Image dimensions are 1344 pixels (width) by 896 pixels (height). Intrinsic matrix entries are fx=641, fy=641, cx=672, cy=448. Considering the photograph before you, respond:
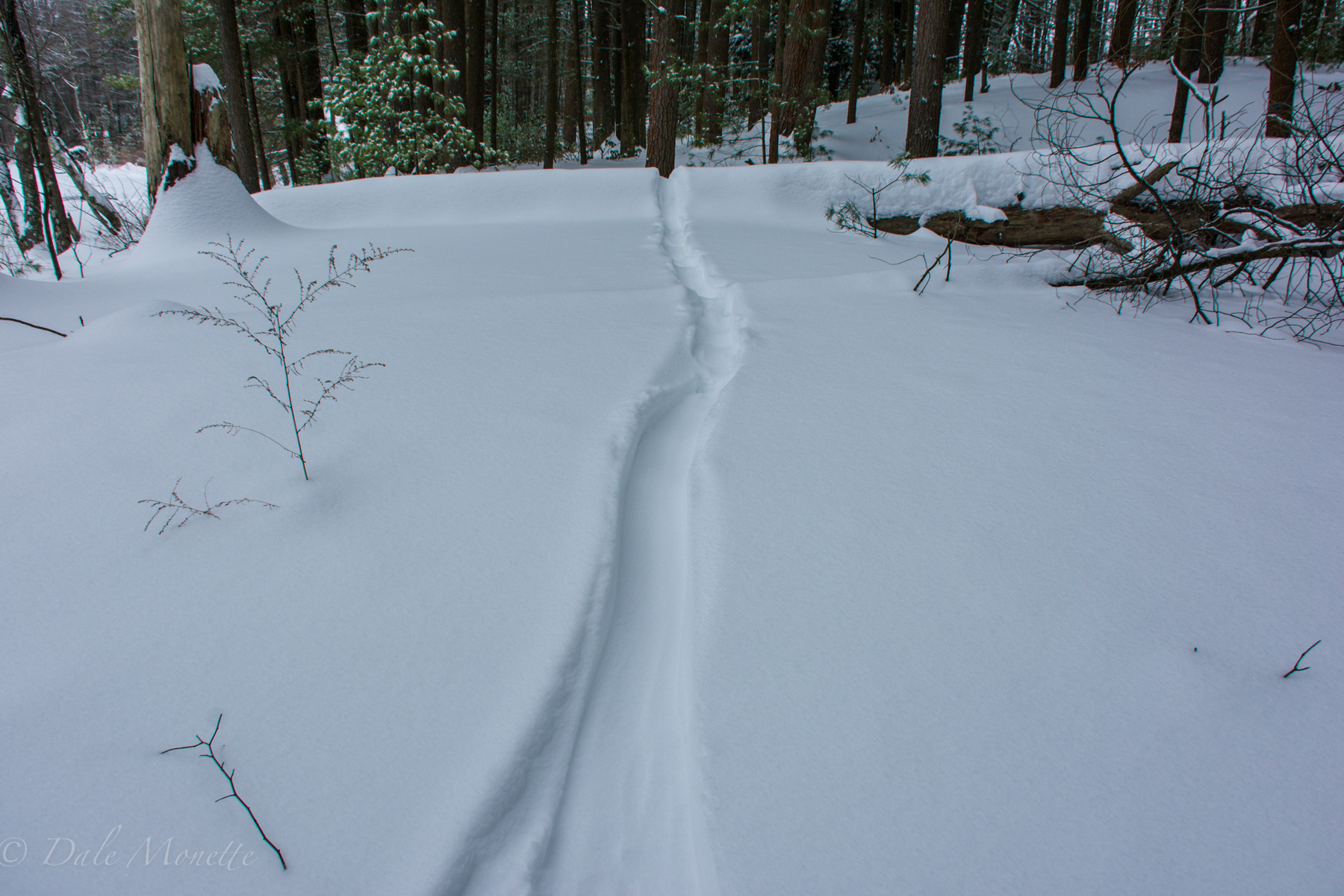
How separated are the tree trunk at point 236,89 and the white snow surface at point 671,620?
303 inches

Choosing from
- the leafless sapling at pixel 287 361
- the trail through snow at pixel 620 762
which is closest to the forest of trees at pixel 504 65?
the leafless sapling at pixel 287 361

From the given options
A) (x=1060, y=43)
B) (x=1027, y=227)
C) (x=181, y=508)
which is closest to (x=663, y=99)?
(x=1027, y=227)

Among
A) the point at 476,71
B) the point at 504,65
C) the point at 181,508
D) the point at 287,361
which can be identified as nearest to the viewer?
the point at 181,508

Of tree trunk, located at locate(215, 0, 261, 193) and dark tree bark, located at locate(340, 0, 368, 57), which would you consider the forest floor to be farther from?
dark tree bark, located at locate(340, 0, 368, 57)

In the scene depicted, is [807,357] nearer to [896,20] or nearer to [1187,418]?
[1187,418]

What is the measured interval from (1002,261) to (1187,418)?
2561mm

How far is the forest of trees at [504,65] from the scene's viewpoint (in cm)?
536

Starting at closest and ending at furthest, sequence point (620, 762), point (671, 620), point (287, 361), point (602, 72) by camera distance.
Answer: point (620, 762), point (671, 620), point (287, 361), point (602, 72)

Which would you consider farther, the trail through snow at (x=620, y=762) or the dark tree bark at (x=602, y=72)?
the dark tree bark at (x=602, y=72)

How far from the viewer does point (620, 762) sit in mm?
1056

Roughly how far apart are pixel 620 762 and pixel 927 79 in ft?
24.5

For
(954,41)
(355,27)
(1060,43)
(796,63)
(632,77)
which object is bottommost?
(796,63)

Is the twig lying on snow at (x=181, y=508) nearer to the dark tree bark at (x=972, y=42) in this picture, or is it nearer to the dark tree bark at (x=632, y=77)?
the dark tree bark at (x=632, y=77)

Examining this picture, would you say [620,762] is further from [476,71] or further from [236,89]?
[476,71]
